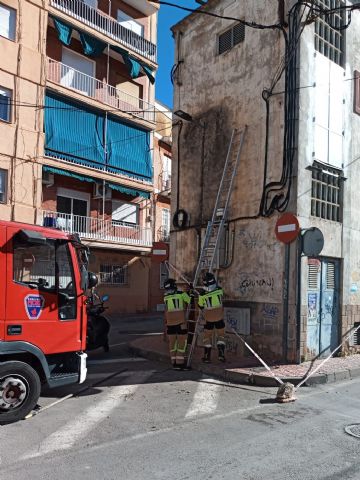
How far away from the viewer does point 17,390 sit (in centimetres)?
619

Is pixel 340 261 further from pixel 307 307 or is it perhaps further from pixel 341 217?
pixel 307 307

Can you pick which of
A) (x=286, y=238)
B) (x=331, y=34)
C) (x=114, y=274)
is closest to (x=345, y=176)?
(x=286, y=238)

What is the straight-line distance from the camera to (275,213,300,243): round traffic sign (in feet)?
31.6

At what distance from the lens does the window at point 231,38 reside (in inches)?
484

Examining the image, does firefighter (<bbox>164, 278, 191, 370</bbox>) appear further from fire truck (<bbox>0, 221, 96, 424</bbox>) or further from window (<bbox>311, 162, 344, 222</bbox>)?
window (<bbox>311, 162, 344, 222</bbox>)

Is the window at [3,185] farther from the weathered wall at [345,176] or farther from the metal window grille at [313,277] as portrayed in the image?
the metal window grille at [313,277]

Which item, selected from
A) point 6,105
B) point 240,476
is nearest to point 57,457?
point 240,476

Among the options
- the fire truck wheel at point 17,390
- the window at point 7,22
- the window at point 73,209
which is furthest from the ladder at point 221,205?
the window at point 7,22

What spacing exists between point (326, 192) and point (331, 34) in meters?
3.87

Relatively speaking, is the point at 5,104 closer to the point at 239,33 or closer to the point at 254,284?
the point at 239,33

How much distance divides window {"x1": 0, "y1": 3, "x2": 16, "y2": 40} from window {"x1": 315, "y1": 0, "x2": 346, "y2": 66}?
13.3m

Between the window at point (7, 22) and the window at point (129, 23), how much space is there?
6.73m

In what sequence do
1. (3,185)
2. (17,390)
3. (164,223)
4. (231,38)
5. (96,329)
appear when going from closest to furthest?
(17,390)
(96,329)
(231,38)
(3,185)
(164,223)

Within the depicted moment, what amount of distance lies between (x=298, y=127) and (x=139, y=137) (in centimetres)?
1519
